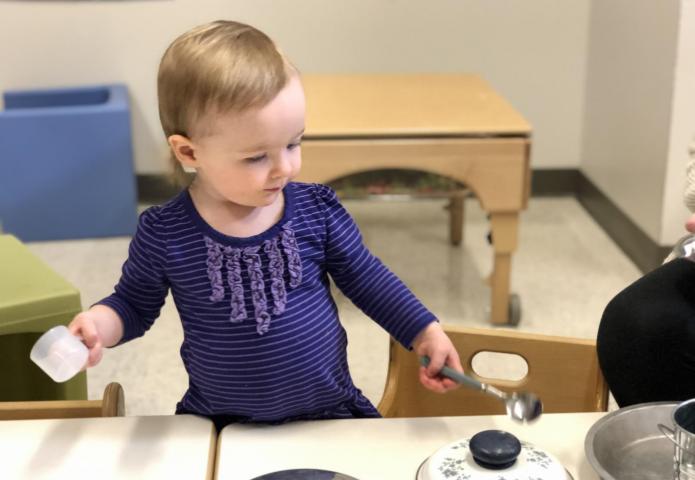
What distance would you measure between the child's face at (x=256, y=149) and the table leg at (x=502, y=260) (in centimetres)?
122

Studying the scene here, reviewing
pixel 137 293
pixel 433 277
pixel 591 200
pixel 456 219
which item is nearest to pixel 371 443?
pixel 137 293

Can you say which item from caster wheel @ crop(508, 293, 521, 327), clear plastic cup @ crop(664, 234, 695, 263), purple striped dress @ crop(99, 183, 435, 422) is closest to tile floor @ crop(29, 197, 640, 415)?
caster wheel @ crop(508, 293, 521, 327)

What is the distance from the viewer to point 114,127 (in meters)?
2.62

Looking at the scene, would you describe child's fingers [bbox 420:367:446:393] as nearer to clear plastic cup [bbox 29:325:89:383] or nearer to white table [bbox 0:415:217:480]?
white table [bbox 0:415:217:480]

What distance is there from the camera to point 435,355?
0.91 meters

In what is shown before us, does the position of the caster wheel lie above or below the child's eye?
below

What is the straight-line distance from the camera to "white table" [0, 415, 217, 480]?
801 millimetres

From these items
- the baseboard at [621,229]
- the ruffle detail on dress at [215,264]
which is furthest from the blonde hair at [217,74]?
the baseboard at [621,229]

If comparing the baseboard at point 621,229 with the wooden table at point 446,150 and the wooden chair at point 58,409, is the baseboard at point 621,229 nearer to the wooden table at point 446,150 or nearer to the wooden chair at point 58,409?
the wooden table at point 446,150

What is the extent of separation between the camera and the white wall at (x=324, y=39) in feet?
9.39

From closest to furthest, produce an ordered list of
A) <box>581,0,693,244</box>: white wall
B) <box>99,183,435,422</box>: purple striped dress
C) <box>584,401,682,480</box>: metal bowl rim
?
<box>584,401,682,480</box>: metal bowl rim, <box>99,183,435,422</box>: purple striped dress, <box>581,0,693,244</box>: white wall

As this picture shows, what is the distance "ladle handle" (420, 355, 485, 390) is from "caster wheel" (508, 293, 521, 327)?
123 cm

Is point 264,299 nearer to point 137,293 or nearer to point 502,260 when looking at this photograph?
point 137,293

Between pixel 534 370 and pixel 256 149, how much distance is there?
1.45 ft
